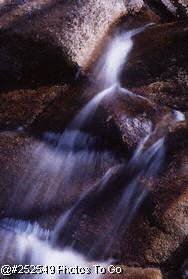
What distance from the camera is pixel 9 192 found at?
5.27m

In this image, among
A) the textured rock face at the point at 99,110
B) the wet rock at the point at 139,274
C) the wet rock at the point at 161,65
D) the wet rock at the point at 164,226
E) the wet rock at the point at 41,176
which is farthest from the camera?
the wet rock at the point at 161,65

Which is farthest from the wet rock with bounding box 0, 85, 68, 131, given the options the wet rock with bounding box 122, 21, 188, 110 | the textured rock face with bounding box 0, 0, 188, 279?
the wet rock with bounding box 122, 21, 188, 110

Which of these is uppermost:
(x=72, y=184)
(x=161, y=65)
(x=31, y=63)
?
(x=31, y=63)

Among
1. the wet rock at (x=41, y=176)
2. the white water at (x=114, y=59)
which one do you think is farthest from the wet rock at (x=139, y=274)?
the white water at (x=114, y=59)

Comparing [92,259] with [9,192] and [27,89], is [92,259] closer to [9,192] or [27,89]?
[9,192]

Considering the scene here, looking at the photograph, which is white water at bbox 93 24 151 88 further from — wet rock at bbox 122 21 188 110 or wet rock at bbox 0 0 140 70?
wet rock at bbox 0 0 140 70

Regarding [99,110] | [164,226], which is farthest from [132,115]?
[164,226]

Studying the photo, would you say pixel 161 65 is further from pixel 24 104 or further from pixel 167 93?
pixel 24 104

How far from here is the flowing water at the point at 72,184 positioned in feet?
15.7

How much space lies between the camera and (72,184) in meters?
5.25

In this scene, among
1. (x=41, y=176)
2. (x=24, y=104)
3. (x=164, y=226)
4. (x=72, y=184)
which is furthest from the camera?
(x=24, y=104)

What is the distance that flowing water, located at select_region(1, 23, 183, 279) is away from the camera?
480 cm

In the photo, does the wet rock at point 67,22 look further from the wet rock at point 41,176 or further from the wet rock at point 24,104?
the wet rock at point 41,176

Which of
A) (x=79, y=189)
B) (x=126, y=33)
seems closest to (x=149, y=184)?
(x=79, y=189)
